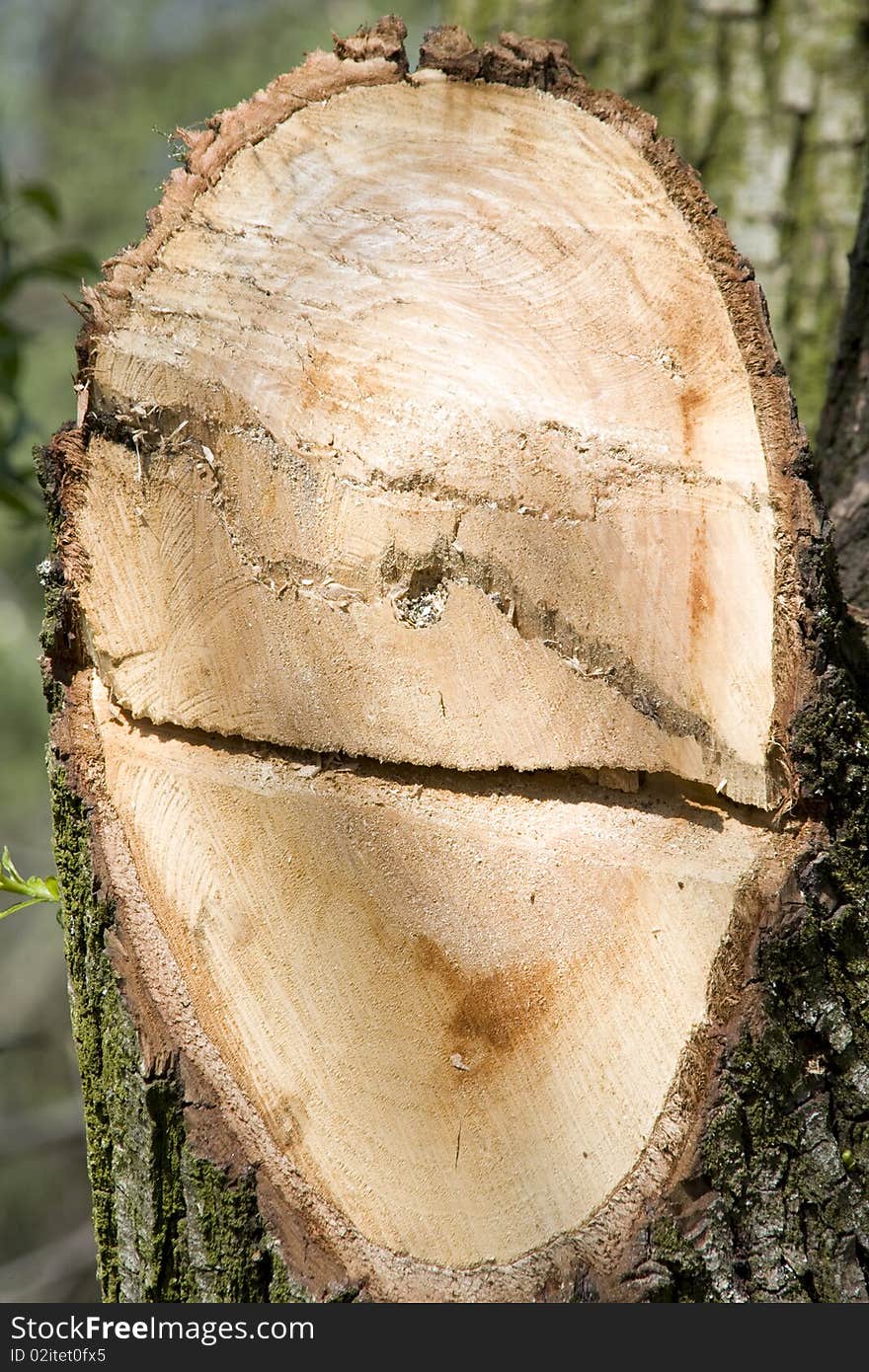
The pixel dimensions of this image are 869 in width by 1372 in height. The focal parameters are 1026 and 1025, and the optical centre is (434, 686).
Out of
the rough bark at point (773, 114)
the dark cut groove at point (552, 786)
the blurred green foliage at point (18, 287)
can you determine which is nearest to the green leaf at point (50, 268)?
the blurred green foliage at point (18, 287)

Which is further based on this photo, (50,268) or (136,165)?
(136,165)

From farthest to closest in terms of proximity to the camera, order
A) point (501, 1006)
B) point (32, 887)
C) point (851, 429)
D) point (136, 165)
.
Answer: point (136, 165), point (851, 429), point (32, 887), point (501, 1006)

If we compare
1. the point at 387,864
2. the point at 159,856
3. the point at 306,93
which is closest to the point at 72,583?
the point at 159,856

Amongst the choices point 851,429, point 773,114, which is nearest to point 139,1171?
point 851,429

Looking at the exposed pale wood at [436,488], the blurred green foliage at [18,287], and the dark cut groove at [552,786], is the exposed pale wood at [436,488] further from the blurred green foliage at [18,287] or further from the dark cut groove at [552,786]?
the blurred green foliage at [18,287]

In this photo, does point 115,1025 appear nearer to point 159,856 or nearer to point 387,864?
point 159,856

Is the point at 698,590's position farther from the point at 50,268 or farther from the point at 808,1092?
the point at 50,268

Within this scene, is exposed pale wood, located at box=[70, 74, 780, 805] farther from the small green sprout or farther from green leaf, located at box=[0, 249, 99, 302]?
green leaf, located at box=[0, 249, 99, 302]
